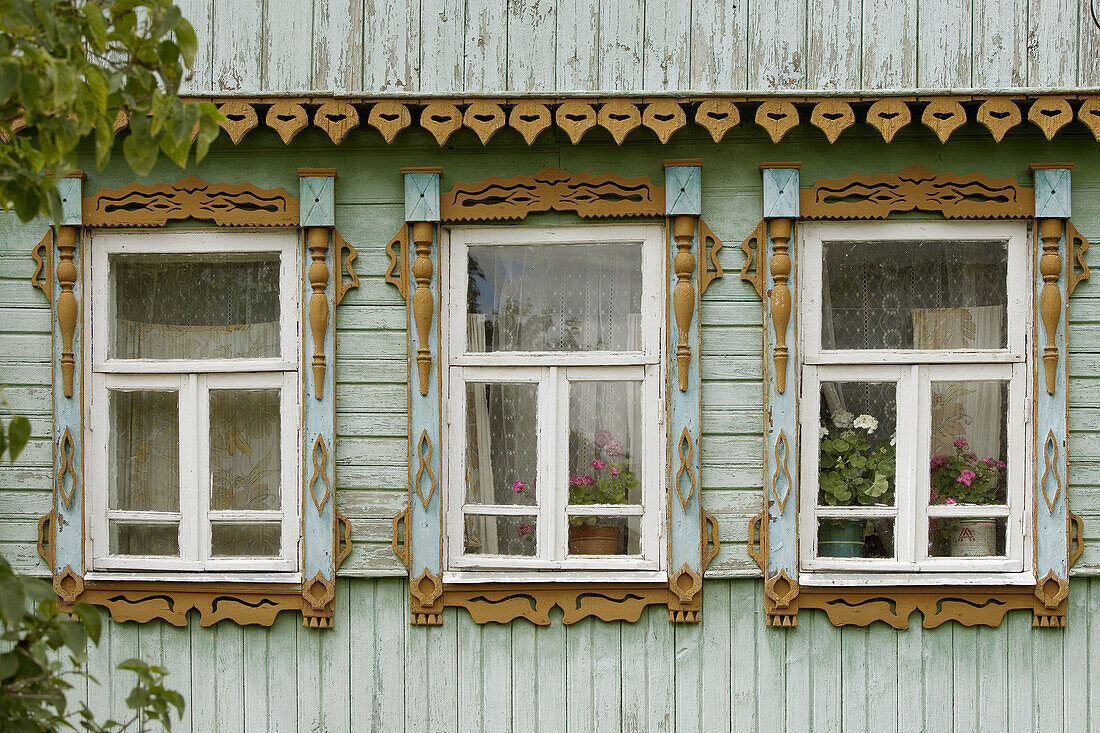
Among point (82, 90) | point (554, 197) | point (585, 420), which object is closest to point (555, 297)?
point (554, 197)

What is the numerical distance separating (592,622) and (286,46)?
2.87m

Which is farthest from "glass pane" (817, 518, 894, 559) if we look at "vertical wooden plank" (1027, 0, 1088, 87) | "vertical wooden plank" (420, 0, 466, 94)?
"vertical wooden plank" (420, 0, 466, 94)

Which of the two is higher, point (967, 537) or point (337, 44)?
point (337, 44)

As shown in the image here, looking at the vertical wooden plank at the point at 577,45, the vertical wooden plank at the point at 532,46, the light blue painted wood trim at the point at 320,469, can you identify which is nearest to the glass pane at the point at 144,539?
the light blue painted wood trim at the point at 320,469

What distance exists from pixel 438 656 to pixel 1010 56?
362 cm

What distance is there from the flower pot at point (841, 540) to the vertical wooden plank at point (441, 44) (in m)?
2.58

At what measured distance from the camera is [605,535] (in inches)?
174

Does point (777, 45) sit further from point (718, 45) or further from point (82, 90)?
point (82, 90)

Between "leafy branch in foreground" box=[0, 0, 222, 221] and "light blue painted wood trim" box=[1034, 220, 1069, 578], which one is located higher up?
"leafy branch in foreground" box=[0, 0, 222, 221]

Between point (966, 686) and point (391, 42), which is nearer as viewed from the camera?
point (391, 42)

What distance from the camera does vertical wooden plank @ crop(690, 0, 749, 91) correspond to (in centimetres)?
419

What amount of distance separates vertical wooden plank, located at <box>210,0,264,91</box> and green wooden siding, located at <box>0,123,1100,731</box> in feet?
0.88

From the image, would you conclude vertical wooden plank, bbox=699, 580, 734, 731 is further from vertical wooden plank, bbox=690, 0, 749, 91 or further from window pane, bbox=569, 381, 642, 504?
vertical wooden plank, bbox=690, 0, 749, 91

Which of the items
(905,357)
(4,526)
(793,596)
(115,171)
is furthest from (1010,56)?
(4,526)
